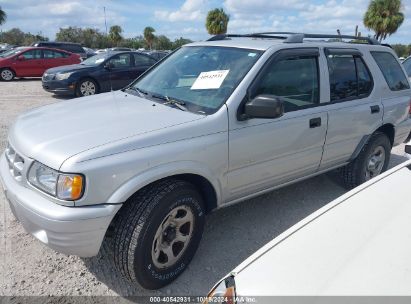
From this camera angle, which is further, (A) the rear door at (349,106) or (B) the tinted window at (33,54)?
(B) the tinted window at (33,54)

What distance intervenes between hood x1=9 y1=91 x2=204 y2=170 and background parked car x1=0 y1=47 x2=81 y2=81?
1386 centimetres

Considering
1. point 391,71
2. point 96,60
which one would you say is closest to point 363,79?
point 391,71

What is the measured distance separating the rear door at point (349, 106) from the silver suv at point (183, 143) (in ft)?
0.05

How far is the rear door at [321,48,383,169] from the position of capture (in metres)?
3.80

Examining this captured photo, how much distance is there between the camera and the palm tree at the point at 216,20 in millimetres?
41281

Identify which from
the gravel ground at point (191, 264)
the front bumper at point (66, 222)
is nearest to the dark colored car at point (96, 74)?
the gravel ground at point (191, 264)

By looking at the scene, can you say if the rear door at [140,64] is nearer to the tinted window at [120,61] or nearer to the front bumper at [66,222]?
→ the tinted window at [120,61]

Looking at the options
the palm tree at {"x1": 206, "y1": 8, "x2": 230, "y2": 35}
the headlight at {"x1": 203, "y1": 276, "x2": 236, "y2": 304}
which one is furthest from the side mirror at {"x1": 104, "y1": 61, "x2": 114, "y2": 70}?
the palm tree at {"x1": 206, "y1": 8, "x2": 230, "y2": 35}

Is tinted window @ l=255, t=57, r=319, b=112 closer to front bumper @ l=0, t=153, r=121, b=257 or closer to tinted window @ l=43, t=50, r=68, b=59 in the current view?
front bumper @ l=0, t=153, r=121, b=257

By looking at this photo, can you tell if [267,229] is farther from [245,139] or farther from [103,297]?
[103,297]

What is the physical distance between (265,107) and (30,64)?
15405 millimetres

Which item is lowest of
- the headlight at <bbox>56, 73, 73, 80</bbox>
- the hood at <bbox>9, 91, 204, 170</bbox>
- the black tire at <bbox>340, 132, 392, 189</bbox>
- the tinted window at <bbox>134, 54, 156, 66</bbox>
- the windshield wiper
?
the black tire at <bbox>340, 132, 392, 189</bbox>

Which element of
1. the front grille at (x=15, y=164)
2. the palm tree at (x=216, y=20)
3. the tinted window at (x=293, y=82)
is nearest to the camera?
the front grille at (x=15, y=164)

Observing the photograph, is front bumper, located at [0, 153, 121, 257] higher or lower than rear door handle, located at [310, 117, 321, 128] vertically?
lower
